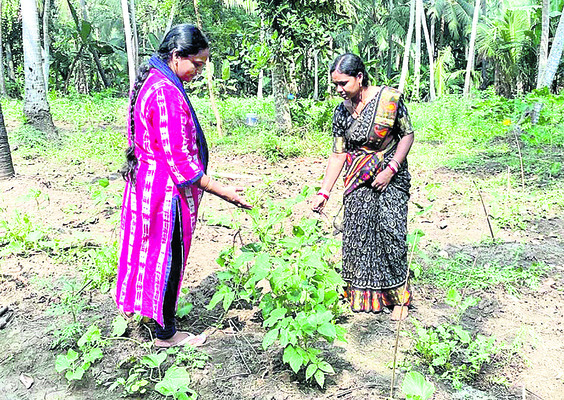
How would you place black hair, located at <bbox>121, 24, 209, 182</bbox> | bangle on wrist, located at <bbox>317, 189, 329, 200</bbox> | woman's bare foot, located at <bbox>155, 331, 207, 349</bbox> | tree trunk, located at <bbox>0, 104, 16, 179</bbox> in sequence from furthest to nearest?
tree trunk, located at <bbox>0, 104, 16, 179</bbox>
bangle on wrist, located at <bbox>317, 189, 329, 200</bbox>
woman's bare foot, located at <bbox>155, 331, 207, 349</bbox>
black hair, located at <bbox>121, 24, 209, 182</bbox>

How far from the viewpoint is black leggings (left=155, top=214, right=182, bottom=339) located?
252 centimetres

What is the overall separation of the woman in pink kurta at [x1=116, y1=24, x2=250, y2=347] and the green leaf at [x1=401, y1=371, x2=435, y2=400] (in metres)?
1.17

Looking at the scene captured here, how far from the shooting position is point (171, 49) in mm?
2355

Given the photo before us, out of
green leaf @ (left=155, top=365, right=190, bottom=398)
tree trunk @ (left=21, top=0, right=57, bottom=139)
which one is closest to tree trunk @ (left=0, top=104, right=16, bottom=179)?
tree trunk @ (left=21, top=0, right=57, bottom=139)

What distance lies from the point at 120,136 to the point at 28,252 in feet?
16.8

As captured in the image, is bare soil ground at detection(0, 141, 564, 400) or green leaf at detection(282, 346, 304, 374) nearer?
green leaf at detection(282, 346, 304, 374)

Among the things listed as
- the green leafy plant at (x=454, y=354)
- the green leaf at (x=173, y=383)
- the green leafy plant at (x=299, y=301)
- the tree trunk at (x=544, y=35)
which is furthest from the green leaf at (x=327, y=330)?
the tree trunk at (x=544, y=35)

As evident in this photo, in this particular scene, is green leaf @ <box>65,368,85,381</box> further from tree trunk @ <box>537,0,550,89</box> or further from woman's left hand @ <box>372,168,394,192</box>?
tree trunk @ <box>537,0,550,89</box>

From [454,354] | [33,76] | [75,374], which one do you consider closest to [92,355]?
[75,374]

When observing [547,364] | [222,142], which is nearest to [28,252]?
[547,364]

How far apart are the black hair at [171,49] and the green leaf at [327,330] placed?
1.20 meters

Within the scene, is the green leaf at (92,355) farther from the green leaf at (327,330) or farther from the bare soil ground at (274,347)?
the green leaf at (327,330)

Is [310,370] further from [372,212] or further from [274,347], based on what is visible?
[372,212]

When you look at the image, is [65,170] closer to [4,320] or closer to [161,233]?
[4,320]
